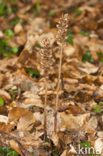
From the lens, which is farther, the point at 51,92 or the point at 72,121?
the point at 51,92

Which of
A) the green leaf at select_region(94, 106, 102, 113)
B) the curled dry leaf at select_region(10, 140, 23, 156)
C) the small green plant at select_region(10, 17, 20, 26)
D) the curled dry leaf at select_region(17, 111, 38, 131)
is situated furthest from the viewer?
the small green plant at select_region(10, 17, 20, 26)

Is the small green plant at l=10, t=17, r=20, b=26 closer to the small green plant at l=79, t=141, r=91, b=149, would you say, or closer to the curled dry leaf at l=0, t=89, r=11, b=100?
the curled dry leaf at l=0, t=89, r=11, b=100

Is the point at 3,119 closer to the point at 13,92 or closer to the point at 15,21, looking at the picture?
the point at 13,92

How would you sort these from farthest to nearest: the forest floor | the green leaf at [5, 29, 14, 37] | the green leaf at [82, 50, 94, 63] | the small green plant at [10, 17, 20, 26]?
the small green plant at [10, 17, 20, 26] → the green leaf at [5, 29, 14, 37] → the green leaf at [82, 50, 94, 63] → the forest floor

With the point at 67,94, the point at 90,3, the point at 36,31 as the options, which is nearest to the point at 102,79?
the point at 67,94

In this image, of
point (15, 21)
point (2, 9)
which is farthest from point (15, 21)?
point (2, 9)

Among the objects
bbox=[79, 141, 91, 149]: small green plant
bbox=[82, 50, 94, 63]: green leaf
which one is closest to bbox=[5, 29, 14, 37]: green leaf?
bbox=[82, 50, 94, 63]: green leaf

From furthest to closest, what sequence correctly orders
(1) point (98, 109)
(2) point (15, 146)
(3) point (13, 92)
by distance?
1. (3) point (13, 92)
2. (1) point (98, 109)
3. (2) point (15, 146)

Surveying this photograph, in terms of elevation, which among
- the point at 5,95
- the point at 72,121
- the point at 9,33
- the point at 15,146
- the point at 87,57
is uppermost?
the point at 9,33

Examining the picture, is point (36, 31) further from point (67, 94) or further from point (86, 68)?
point (67, 94)
